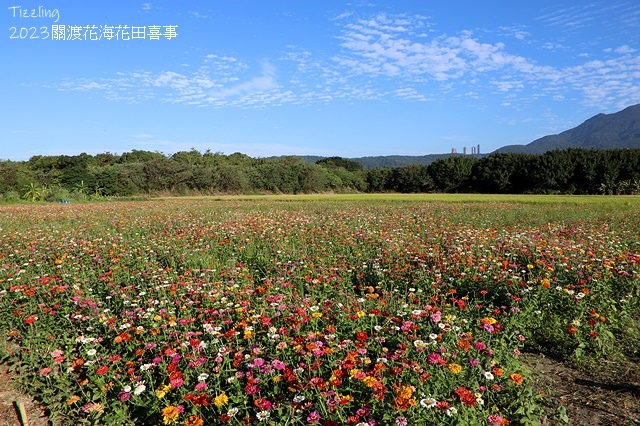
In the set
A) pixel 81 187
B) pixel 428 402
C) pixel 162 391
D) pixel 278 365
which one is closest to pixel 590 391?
pixel 428 402

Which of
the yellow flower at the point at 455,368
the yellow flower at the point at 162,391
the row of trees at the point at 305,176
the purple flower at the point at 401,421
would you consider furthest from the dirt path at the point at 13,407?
the row of trees at the point at 305,176

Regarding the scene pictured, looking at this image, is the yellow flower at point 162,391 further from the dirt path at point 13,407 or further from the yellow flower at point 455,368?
the yellow flower at point 455,368

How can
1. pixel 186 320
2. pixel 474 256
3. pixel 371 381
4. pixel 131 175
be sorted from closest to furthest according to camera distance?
pixel 371 381, pixel 186 320, pixel 474 256, pixel 131 175

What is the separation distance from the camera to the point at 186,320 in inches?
149

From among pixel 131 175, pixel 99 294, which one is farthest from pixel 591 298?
pixel 131 175

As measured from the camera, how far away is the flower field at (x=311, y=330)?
280 cm

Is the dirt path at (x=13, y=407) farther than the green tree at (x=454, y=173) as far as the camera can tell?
No

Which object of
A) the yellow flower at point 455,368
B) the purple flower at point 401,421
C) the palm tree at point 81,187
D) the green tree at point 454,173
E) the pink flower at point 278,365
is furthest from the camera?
the green tree at point 454,173

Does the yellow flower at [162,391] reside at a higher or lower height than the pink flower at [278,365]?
lower

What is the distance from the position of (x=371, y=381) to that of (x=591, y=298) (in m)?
3.90

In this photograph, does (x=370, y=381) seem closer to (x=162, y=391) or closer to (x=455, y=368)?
(x=455, y=368)

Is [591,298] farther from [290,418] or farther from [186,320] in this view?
[186,320]

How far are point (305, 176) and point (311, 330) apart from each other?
64.2 m

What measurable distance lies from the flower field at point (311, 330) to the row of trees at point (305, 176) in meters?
41.4
